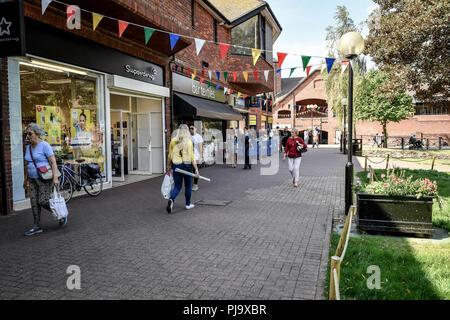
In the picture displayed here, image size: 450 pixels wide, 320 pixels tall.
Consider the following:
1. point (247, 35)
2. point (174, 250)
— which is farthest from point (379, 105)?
point (174, 250)

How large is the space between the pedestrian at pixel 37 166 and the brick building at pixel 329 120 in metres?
38.4

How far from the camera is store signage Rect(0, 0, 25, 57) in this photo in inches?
206

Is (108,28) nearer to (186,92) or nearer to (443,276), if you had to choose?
(186,92)

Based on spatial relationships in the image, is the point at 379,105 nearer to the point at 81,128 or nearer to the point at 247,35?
the point at 247,35

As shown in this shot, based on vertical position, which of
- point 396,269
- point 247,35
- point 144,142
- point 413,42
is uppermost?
point 247,35

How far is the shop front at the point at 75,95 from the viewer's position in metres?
7.45

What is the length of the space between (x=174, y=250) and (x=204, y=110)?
10.7 metres

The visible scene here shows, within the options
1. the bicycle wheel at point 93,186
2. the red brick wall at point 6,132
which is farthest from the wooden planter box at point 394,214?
the red brick wall at point 6,132

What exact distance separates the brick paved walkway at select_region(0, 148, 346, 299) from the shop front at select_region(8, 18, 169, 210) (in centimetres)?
176

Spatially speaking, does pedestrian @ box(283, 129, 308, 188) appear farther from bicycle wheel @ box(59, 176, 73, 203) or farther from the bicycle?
bicycle wheel @ box(59, 176, 73, 203)

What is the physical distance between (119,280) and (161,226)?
2.29 m

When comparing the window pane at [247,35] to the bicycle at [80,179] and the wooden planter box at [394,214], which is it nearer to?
the bicycle at [80,179]

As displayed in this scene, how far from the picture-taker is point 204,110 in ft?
48.8

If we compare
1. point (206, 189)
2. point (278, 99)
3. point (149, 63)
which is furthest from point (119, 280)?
point (278, 99)
